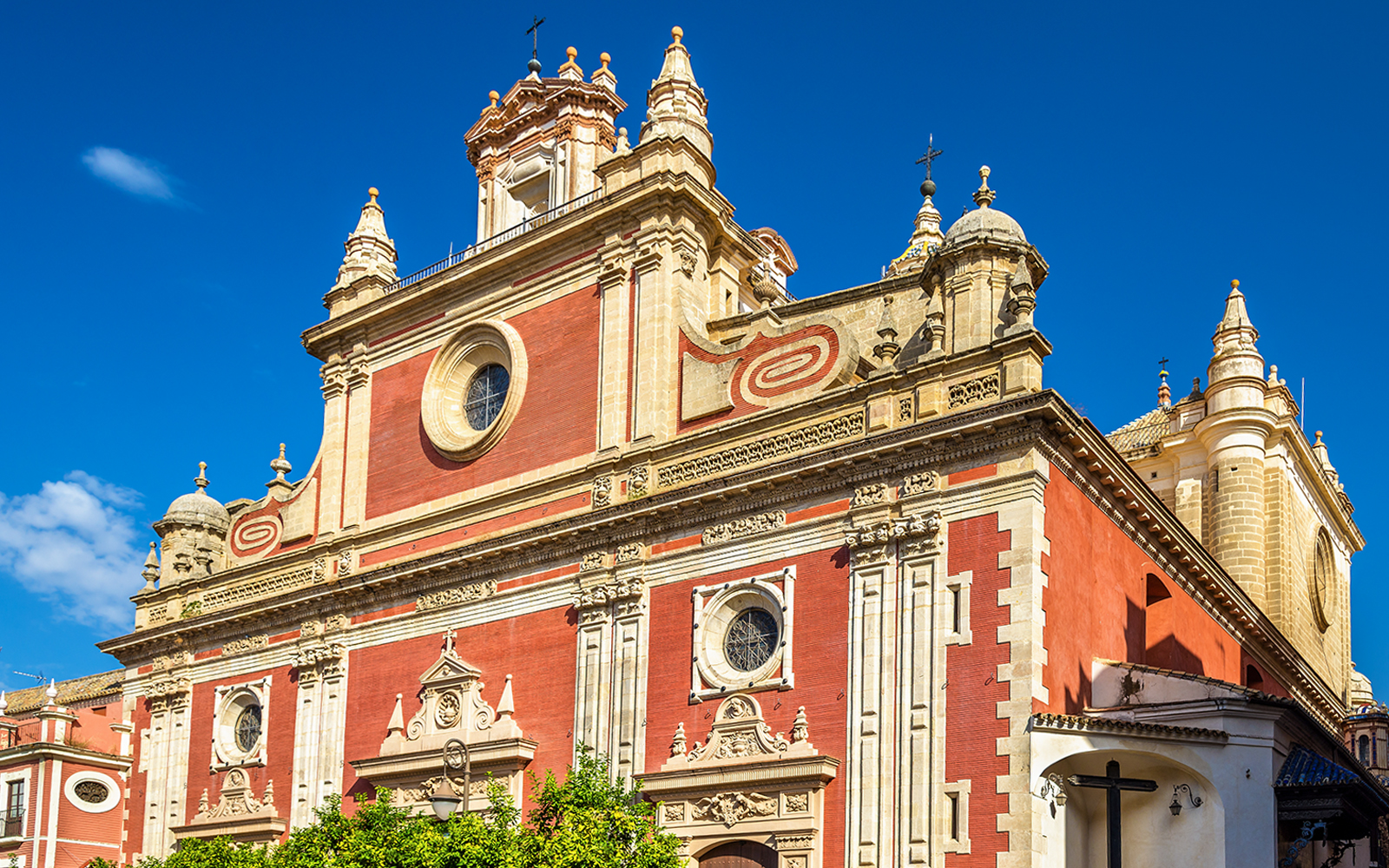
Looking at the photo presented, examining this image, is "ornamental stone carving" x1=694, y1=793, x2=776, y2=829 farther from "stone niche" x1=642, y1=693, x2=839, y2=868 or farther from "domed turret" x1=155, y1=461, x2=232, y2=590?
"domed turret" x1=155, y1=461, x2=232, y2=590

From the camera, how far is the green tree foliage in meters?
20.0

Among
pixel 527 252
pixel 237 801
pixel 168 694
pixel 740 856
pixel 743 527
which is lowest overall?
pixel 740 856

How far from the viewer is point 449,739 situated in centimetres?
2372

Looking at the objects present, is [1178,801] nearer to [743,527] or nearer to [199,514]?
[743,527]

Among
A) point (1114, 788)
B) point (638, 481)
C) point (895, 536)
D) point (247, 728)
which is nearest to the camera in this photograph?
point (1114, 788)

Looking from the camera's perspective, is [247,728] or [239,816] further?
[247,728]

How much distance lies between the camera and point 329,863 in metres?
22.0

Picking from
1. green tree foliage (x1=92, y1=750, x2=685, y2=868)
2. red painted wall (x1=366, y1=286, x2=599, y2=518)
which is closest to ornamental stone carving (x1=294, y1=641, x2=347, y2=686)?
red painted wall (x1=366, y1=286, x2=599, y2=518)

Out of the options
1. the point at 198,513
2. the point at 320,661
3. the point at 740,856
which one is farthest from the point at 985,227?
the point at 198,513

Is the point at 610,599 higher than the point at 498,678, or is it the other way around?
the point at 610,599

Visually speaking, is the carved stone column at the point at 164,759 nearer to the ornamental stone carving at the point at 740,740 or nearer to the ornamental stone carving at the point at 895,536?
the ornamental stone carving at the point at 740,740

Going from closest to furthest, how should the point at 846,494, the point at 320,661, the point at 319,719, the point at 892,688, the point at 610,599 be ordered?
the point at 892,688
the point at 846,494
the point at 610,599
the point at 319,719
the point at 320,661

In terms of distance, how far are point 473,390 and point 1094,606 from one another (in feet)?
43.2

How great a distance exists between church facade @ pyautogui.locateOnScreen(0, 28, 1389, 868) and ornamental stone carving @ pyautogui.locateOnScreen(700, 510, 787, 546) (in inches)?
3.6
